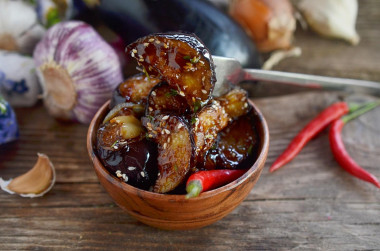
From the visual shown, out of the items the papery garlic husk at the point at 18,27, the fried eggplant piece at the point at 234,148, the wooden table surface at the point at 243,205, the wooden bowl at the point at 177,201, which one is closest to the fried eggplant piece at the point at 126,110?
the wooden bowl at the point at 177,201

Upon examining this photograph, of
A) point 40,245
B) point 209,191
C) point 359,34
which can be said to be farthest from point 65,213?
point 359,34

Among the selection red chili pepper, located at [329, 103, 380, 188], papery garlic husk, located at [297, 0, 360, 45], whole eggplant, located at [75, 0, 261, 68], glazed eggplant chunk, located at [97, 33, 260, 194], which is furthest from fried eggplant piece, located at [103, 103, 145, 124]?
papery garlic husk, located at [297, 0, 360, 45]

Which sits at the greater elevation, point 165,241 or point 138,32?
point 138,32

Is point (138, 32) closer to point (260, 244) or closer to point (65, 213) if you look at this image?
point (65, 213)

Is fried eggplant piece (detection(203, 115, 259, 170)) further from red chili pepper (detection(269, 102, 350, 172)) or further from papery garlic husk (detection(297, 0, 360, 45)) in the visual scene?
papery garlic husk (detection(297, 0, 360, 45))

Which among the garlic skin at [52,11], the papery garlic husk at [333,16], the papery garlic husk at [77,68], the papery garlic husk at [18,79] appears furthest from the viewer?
the papery garlic husk at [333,16]

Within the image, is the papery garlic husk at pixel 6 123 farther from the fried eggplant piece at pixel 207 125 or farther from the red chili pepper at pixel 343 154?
the red chili pepper at pixel 343 154

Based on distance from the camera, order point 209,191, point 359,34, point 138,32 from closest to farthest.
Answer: point 209,191, point 138,32, point 359,34
